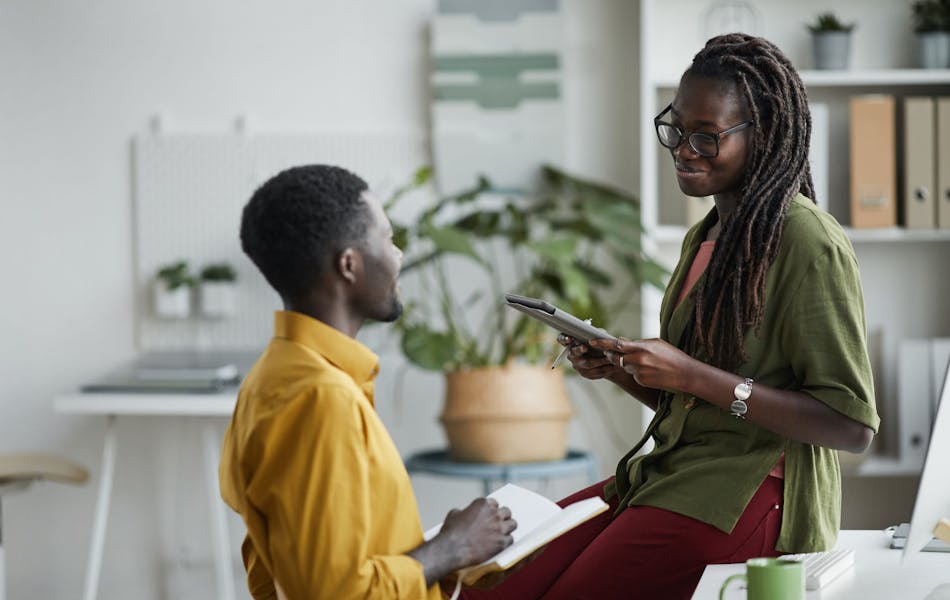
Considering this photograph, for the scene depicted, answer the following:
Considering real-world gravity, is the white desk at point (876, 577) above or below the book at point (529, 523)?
below

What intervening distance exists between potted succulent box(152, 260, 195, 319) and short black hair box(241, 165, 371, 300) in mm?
2282

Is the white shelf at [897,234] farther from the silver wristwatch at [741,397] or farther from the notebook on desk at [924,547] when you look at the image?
the silver wristwatch at [741,397]

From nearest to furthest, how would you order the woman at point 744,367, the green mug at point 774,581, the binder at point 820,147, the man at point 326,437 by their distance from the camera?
the green mug at point 774,581 → the man at point 326,437 → the woman at point 744,367 → the binder at point 820,147

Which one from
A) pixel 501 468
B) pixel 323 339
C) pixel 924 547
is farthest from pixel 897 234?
pixel 323 339

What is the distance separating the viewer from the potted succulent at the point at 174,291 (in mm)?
3492

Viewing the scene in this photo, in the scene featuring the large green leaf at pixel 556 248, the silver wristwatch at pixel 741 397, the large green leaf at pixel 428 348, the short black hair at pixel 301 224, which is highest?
the short black hair at pixel 301 224

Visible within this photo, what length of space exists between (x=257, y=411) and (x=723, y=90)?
698 mm

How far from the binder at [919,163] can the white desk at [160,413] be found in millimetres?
1826

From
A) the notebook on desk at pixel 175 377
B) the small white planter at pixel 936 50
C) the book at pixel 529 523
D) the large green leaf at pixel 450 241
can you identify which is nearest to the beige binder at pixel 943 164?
the small white planter at pixel 936 50

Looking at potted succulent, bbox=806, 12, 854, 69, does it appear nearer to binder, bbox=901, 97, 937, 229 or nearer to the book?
binder, bbox=901, 97, 937, 229

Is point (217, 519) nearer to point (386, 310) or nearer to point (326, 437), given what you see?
point (386, 310)

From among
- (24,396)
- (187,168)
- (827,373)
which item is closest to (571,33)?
(187,168)

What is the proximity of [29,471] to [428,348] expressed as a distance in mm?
1112

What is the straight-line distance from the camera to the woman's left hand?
1376 millimetres
